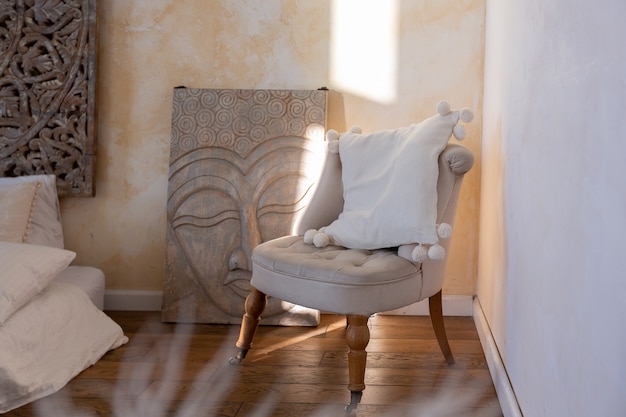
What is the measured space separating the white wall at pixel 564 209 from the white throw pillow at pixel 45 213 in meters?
1.98

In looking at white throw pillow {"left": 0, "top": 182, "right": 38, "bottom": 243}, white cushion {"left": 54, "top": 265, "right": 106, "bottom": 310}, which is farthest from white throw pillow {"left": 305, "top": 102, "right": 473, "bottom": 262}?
white throw pillow {"left": 0, "top": 182, "right": 38, "bottom": 243}

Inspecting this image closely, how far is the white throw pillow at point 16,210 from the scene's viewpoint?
277cm

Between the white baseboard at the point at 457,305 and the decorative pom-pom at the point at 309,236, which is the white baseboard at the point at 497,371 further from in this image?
the decorative pom-pom at the point at 309,236

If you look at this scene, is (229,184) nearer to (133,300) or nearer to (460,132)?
(133,300)

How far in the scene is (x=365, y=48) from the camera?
Result: 3.15 meters

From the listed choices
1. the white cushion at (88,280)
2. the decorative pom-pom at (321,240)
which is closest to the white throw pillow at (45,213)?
the white cushion at (88,280)

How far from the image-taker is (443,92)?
312 cm

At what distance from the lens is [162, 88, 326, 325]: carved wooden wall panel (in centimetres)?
309

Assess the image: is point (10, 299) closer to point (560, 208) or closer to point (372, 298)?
point (372, 298)

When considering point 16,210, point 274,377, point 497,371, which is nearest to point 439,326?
point 497,371

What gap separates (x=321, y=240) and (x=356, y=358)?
0.51m

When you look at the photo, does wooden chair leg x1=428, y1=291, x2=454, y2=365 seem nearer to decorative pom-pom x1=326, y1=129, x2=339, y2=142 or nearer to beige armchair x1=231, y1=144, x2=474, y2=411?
beige armchair x1=231, y1=144, x2=474, y2=411

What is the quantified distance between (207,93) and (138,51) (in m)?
0.41

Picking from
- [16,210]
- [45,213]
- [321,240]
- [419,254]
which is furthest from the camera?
[45,213]
